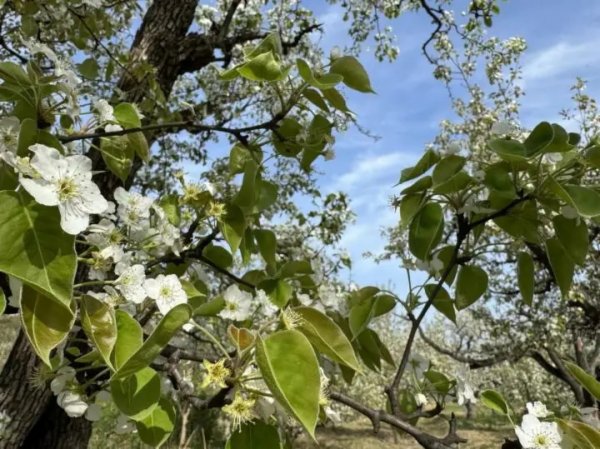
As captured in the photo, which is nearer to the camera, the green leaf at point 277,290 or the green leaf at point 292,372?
the green leaf at point 292,372

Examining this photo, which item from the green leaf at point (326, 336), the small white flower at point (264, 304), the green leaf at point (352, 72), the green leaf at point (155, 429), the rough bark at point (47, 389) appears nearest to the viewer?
the green leaf at point (326, 336)

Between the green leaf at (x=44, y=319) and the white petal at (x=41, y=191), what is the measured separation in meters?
0.09

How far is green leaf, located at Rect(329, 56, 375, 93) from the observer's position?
0.90m

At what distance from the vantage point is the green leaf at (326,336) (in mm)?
668

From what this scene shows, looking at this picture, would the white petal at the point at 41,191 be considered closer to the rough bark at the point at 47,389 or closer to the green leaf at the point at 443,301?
the green leaf at the point at 443,301

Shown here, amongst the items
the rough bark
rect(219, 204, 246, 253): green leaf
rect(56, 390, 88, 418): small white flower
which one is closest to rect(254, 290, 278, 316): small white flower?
rect(219, 204, 246, 253): green leaf

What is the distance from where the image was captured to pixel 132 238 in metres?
1.08

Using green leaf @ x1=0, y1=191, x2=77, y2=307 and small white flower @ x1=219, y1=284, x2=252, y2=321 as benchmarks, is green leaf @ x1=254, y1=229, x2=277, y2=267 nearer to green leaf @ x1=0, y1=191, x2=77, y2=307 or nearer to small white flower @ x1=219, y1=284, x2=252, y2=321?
small white flower @ x1=219, y1=284, x2=252, y2=321

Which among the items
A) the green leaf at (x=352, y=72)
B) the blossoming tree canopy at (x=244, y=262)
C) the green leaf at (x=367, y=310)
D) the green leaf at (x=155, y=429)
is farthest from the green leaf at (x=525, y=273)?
the green leaf at (x=155, y=429)

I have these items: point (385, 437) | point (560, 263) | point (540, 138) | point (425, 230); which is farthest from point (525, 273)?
point (385, 437)

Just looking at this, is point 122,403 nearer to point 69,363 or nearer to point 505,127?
point 69,363

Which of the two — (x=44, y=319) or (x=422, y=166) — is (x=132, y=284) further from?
(x=422, y=166)

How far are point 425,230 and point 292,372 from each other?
0.49m

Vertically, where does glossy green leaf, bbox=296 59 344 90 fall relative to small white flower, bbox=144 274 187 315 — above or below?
above
